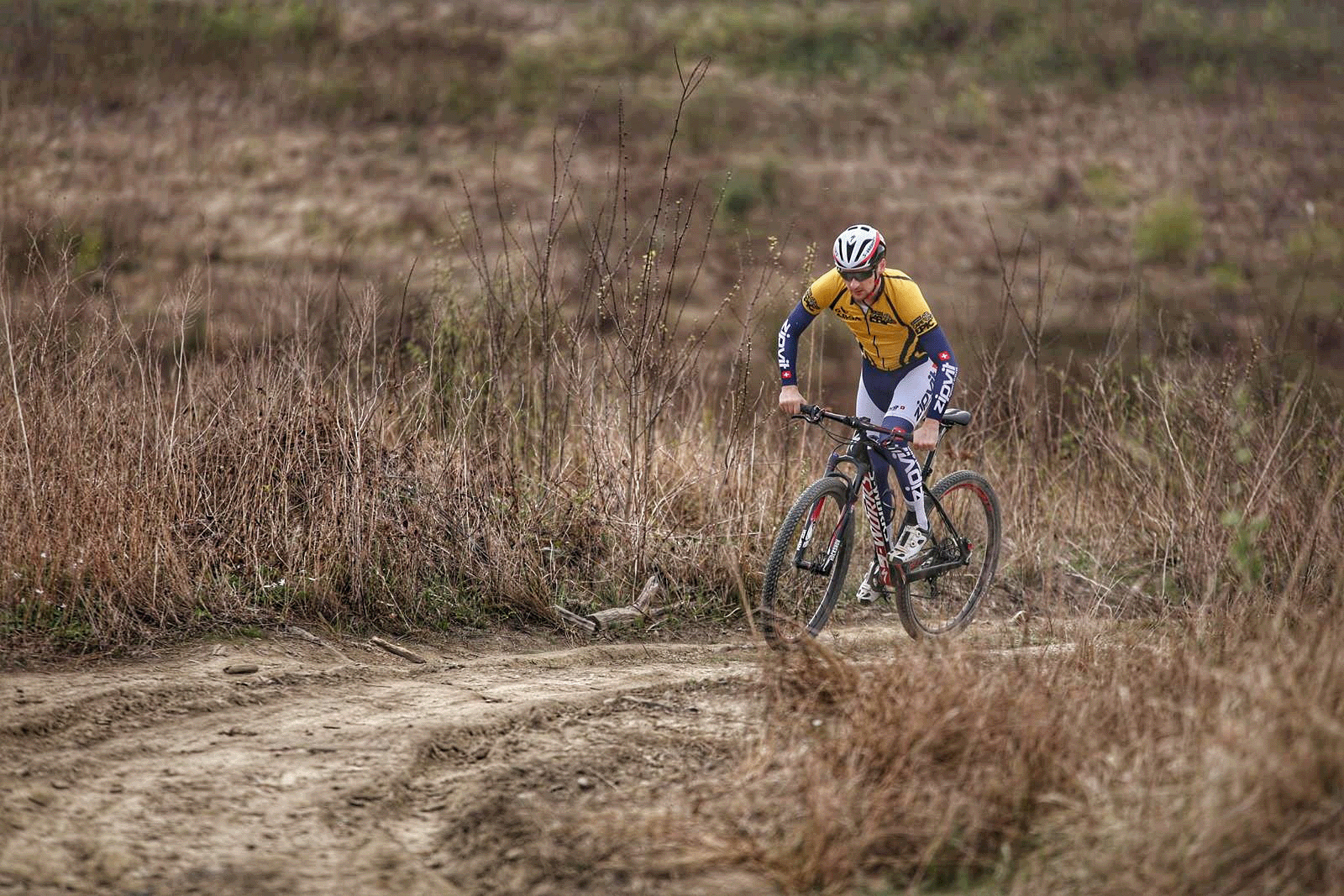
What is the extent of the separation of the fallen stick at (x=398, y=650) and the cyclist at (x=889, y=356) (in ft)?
7.06

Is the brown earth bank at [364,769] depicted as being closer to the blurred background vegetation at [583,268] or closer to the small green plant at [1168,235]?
the blurred background vegetation at [583,268]

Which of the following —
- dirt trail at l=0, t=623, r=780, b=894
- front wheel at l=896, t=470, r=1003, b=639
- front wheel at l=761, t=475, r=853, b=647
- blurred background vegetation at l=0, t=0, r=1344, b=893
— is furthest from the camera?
front wheel at l=896, t=470, r=1003, b=639

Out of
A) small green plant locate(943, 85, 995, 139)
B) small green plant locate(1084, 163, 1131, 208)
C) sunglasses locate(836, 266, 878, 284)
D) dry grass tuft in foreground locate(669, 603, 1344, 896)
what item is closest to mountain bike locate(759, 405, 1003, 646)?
sunglasses locate(836, 266, 878, 284)

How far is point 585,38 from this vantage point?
43500 mm

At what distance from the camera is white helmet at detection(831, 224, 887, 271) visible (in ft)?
19.5

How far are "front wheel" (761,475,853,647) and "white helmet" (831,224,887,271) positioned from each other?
1.04 meters

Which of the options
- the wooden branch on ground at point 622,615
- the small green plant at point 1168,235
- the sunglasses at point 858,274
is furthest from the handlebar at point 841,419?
the small green plant at point 1168,235

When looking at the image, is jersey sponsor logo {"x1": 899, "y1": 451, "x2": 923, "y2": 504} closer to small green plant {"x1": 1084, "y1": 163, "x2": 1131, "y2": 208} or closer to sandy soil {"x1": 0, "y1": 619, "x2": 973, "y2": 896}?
sandy soil {"x1": 0, "y1": 619, "x2": 973, "y2": 896}

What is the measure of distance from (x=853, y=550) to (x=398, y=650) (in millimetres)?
2452

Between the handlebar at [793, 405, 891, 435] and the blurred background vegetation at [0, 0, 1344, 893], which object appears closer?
the blurred background vegetation at [0, 0, 1344, 893]

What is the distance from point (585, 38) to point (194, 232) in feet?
63.3

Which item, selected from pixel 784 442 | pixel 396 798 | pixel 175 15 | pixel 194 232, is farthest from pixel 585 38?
pixel 396 798

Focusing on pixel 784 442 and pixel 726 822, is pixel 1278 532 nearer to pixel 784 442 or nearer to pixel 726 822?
pixel 784 442

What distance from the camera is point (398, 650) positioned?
240 inches
